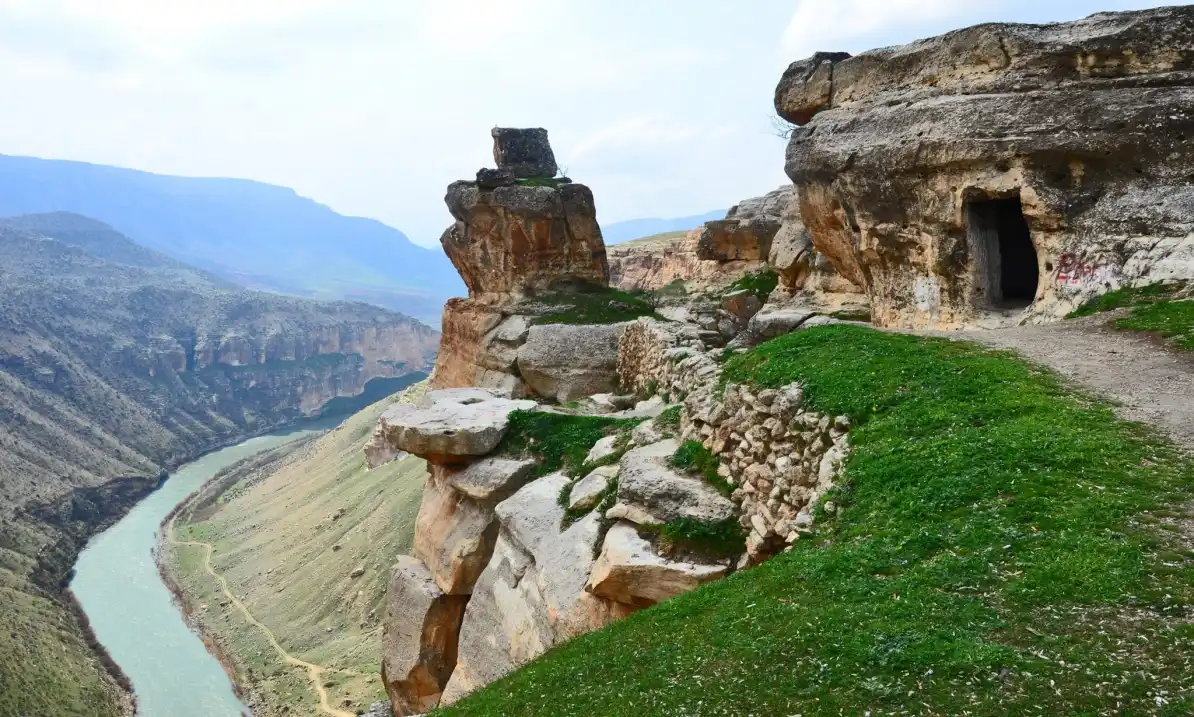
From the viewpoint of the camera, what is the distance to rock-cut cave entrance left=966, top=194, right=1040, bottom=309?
1805 cm

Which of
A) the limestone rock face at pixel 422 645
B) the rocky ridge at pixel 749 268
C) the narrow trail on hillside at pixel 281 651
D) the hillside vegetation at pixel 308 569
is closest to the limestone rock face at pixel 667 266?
the rocky ridge at pixel 749 268

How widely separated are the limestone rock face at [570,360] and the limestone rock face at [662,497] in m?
13.9

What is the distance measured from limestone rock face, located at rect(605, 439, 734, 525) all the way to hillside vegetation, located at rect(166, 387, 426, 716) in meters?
18.0

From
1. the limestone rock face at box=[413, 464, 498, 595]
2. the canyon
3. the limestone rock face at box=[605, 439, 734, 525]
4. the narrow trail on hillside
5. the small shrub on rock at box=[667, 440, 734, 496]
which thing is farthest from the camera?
the canyon

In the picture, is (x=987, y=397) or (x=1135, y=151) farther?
(x=1135, y=151)

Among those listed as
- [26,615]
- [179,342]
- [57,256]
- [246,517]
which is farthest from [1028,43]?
[57,256]

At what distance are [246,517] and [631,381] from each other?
41.3m

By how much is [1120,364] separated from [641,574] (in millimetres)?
6583

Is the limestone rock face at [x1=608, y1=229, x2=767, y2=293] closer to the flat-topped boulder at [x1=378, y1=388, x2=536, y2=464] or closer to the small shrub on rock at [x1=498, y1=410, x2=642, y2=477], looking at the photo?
the flat-topped boulder at [x1=378, y1=388, x2=536, y2=464]

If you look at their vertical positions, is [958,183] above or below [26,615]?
above

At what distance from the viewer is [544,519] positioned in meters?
14.2

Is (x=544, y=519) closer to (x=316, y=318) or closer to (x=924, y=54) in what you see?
(x=924, y=54)

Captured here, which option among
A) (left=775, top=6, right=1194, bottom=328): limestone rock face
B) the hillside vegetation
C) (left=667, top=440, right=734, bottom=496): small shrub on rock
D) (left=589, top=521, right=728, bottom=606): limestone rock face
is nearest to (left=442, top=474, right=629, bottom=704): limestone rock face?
(left=589, top=521, right=728, bottom=606): limestone rock face

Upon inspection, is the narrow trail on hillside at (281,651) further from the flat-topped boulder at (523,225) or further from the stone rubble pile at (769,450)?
the stone rubble pile at (769,450)
